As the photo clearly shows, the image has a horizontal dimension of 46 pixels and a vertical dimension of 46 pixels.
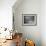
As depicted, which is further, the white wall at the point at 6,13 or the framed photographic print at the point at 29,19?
the framed photographic print at the point at 29,19

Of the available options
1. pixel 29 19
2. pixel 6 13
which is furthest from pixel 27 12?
pixel 6 13

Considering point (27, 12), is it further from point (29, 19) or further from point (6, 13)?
point (6, 13)

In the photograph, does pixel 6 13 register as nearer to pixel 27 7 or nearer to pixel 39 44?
pixel 27 7

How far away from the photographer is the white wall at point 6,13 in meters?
4.19

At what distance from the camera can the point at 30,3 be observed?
545cm

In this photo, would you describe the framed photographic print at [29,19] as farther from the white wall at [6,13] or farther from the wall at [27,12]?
the white wall at [6,13]

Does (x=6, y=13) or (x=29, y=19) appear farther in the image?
(x=29, y=19)

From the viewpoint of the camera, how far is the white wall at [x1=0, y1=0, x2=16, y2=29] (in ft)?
13.8

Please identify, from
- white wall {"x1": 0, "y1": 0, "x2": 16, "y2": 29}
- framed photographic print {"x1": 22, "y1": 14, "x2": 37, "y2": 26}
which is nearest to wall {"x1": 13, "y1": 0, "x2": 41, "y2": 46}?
framed photographic print {"x1": 22, "y1": 14, "x2": 37, "y2": 26}

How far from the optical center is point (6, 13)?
4.26 metres

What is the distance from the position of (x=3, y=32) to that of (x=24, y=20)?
6.98 feet

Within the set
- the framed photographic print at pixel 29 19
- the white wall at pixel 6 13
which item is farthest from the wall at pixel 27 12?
the white wall at pixel 6 13

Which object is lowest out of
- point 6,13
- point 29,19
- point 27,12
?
point 29,19

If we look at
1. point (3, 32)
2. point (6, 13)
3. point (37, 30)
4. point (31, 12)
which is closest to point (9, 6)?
point (6, 13)
